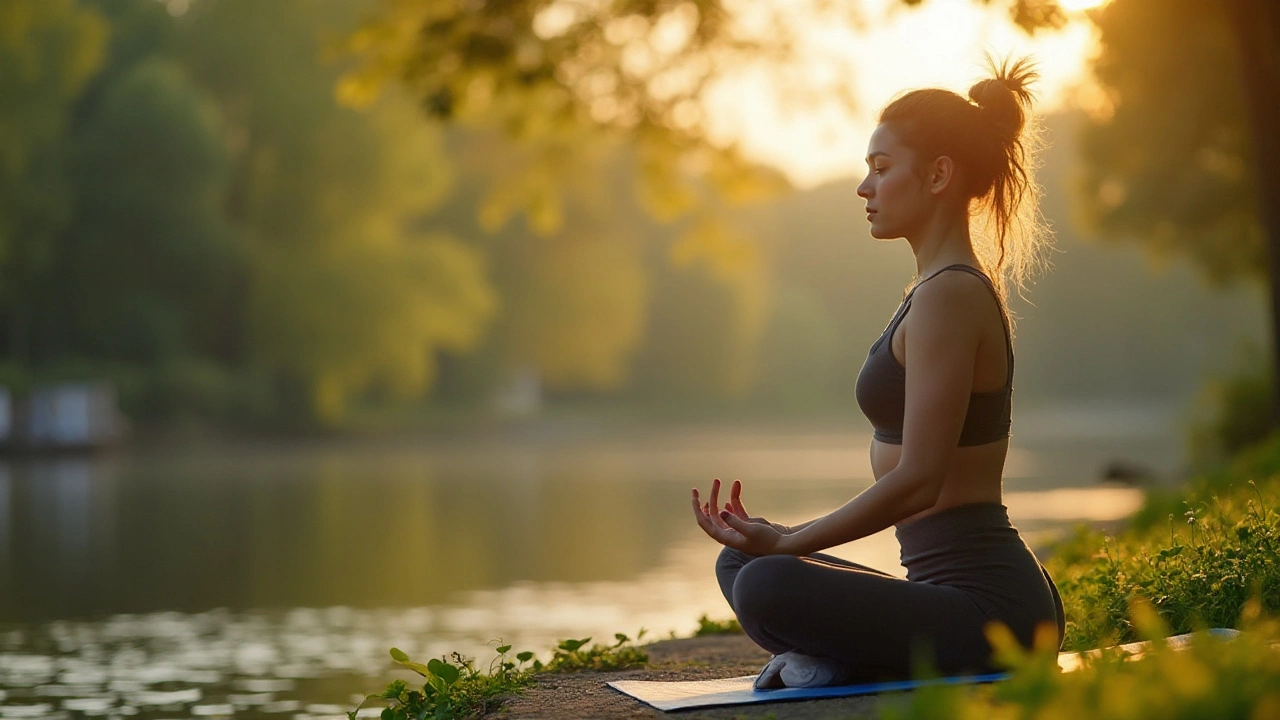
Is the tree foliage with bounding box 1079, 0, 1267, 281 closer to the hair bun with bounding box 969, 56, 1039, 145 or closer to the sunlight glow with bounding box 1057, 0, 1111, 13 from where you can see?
the sunlight glow with bounding box 1057, 0, 1111, 13

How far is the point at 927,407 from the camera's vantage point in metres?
3.91

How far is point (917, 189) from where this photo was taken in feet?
13.9

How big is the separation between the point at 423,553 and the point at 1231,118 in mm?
12717

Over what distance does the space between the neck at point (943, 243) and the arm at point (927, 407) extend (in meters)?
0.13

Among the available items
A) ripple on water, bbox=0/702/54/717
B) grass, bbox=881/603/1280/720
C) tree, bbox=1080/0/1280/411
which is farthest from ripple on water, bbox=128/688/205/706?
tree, bbox=1080/0/1280/411

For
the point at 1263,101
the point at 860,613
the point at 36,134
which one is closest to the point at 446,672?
the point at 860,613

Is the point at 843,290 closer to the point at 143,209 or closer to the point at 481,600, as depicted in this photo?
the point at 143,209

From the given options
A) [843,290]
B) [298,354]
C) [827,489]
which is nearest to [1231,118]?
[827,489]

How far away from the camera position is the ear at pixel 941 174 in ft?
13.8

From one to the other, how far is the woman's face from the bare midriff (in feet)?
1.92

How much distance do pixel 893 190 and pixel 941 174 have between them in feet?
0.43

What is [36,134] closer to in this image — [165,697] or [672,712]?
[165,697]

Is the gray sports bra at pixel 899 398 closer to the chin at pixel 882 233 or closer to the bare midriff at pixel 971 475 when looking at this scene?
the bare midriff at pixel 971 475

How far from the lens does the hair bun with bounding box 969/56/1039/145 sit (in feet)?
13.8
